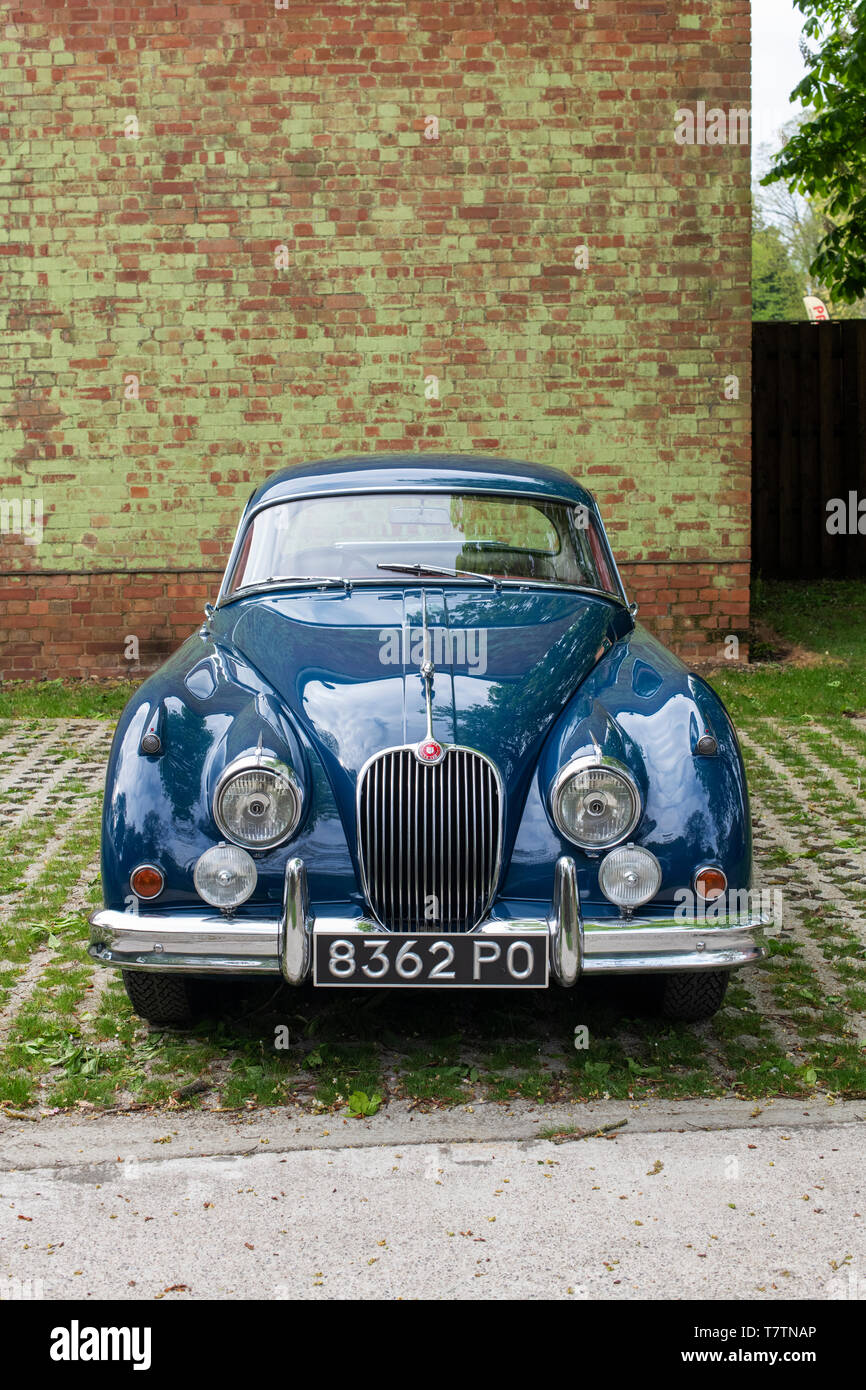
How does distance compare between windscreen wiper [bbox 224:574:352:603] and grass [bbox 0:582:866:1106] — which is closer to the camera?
grass [bbox 0:582:866:1106]

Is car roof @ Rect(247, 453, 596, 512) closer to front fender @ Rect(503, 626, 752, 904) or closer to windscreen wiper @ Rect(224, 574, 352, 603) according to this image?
windscreen wiper @ Rect(224, 574, 352, 603)

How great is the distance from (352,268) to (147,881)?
7343 millimetres

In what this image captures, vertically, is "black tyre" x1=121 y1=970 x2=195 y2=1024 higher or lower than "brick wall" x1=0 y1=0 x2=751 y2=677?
lower

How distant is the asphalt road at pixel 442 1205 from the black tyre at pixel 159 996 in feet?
1.47

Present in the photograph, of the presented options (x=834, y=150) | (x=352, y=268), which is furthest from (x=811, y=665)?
(x=834, y=150)

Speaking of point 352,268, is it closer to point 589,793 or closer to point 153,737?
point 153,737

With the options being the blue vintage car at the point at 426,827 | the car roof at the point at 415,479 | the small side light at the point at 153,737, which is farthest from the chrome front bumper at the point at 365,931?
the car roof at the point at 415,479

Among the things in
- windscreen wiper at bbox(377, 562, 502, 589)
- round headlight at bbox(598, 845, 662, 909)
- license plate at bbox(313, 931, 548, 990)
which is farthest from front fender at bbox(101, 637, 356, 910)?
windscreen wiper at bbox(377, 562, 502, 589)

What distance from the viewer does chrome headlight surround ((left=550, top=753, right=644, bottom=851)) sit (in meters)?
3.26

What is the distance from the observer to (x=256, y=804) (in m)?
3.28

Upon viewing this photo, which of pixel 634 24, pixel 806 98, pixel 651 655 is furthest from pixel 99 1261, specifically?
pixel 806 98

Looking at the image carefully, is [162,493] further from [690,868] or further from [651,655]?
[690,868]

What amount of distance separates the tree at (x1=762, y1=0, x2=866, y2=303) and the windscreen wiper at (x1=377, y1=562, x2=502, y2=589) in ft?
31.4

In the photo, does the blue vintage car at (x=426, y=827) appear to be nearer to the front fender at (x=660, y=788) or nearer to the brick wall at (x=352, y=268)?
the front fender at (x=660, y=788)
